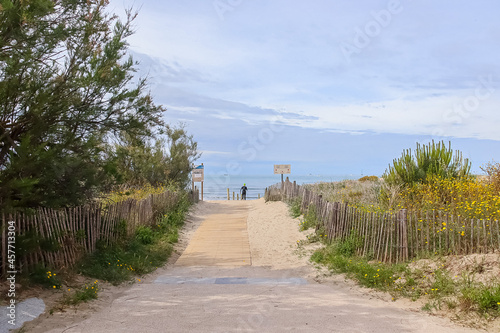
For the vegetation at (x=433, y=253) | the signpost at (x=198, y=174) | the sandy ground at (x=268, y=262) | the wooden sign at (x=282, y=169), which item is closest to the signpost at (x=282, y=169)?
the wooden sign at (x=282, y=169)

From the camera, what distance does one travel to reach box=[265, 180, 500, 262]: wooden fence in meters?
7.73

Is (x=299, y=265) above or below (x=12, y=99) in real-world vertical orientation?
below

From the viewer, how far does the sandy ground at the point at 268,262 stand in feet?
19.3

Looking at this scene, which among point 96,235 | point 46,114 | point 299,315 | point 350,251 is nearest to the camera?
point 299,315

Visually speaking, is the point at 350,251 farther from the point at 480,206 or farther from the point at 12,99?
the point at 12,99

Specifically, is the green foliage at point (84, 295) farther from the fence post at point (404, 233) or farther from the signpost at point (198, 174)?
the signpost at point (198, 174)

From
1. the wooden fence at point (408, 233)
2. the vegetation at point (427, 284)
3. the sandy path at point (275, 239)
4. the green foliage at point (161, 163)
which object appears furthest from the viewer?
the green foliage at point (161, 163)

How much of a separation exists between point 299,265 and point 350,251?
132 cm

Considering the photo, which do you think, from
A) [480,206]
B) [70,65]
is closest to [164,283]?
[70,65]

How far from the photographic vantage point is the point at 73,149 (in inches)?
309

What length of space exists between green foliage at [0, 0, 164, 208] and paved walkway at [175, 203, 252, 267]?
3631 millimetres

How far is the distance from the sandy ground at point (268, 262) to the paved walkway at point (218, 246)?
26 centimetres

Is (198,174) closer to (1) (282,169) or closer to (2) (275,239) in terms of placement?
(1) (282,169)

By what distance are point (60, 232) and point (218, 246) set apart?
227 inches
